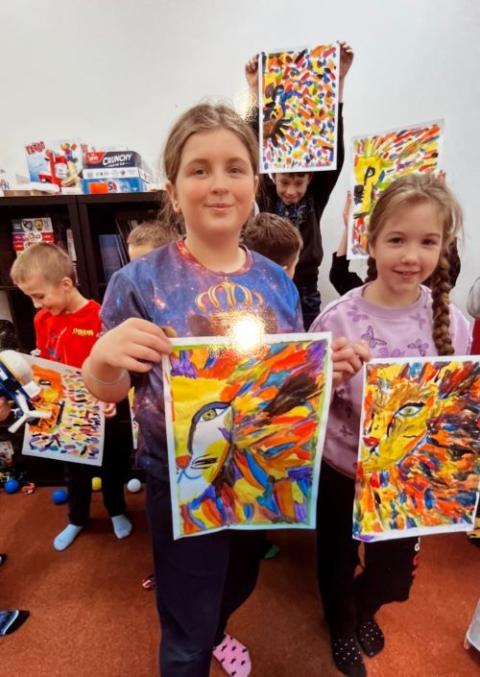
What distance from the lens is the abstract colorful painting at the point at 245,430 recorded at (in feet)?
1.81

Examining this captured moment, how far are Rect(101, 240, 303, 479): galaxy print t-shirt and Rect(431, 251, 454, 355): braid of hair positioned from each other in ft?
1.14

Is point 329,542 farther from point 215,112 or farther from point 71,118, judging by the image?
point 71,118

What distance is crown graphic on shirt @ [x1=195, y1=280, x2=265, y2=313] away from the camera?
1.86 feet

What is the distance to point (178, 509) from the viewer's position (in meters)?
0.63

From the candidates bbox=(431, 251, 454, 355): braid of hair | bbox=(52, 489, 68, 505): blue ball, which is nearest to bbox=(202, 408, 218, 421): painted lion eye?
bbox=(431, 251, 454, 355): braid of hair

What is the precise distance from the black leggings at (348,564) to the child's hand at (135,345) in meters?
0.59

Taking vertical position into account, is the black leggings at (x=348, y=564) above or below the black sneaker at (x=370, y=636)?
above

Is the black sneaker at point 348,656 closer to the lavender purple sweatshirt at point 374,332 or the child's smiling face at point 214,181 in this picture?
the lavender purple sweatshirt at point 374,332

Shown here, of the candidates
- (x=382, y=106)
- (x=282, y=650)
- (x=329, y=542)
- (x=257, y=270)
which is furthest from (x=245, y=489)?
(x=382, y=106)

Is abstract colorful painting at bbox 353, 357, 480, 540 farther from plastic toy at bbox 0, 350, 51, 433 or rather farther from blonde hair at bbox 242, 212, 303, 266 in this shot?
plastic toy at bbox 0, 350, 51, 433

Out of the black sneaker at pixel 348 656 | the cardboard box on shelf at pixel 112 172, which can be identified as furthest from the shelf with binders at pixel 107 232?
the black sneaker at pixel 348 656

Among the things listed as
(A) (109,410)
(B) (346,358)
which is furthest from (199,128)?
(A) (109,410)

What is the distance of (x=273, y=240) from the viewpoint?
0.84 m

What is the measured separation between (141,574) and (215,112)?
4.91ft
